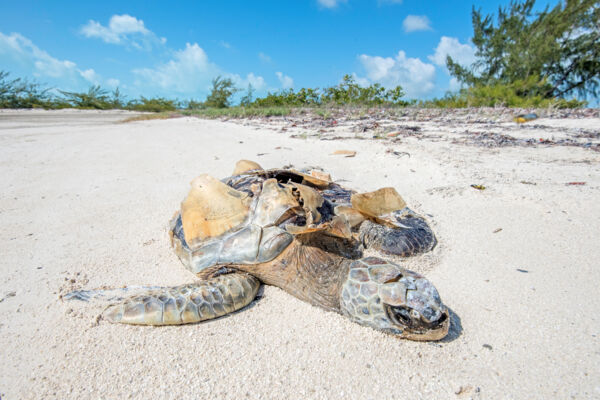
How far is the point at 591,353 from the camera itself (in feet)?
4.53

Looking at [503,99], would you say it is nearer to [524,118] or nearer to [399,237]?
[524,118]

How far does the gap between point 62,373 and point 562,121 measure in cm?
1072

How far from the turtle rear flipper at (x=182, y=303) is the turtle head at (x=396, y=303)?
68 centimetres

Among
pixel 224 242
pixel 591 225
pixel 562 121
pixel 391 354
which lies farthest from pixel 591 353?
pixel 562 121

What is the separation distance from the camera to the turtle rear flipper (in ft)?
5.23

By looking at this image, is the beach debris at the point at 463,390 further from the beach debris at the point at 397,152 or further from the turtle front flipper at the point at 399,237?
the beach debris at the point at 397,152

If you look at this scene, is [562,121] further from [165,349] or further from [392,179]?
[165,349]

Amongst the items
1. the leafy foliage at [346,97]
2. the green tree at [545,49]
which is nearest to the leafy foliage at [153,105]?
the leafy foliage at [346,97]

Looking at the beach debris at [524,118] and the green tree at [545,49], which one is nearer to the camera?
the beach debris at [524,118]

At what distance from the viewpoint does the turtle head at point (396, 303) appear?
1.37 m

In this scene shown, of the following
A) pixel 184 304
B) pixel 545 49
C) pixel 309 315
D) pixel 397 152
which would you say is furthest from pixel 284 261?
pixel 545 49

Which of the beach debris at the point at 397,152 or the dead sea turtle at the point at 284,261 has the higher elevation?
the beach debris at the point at 397,152

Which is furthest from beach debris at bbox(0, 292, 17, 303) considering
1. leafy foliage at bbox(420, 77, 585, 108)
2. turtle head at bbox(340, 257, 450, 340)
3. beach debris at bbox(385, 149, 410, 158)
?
leafy foliage at bbox(420, 77, 585, 108)

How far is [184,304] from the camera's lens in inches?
64.1
